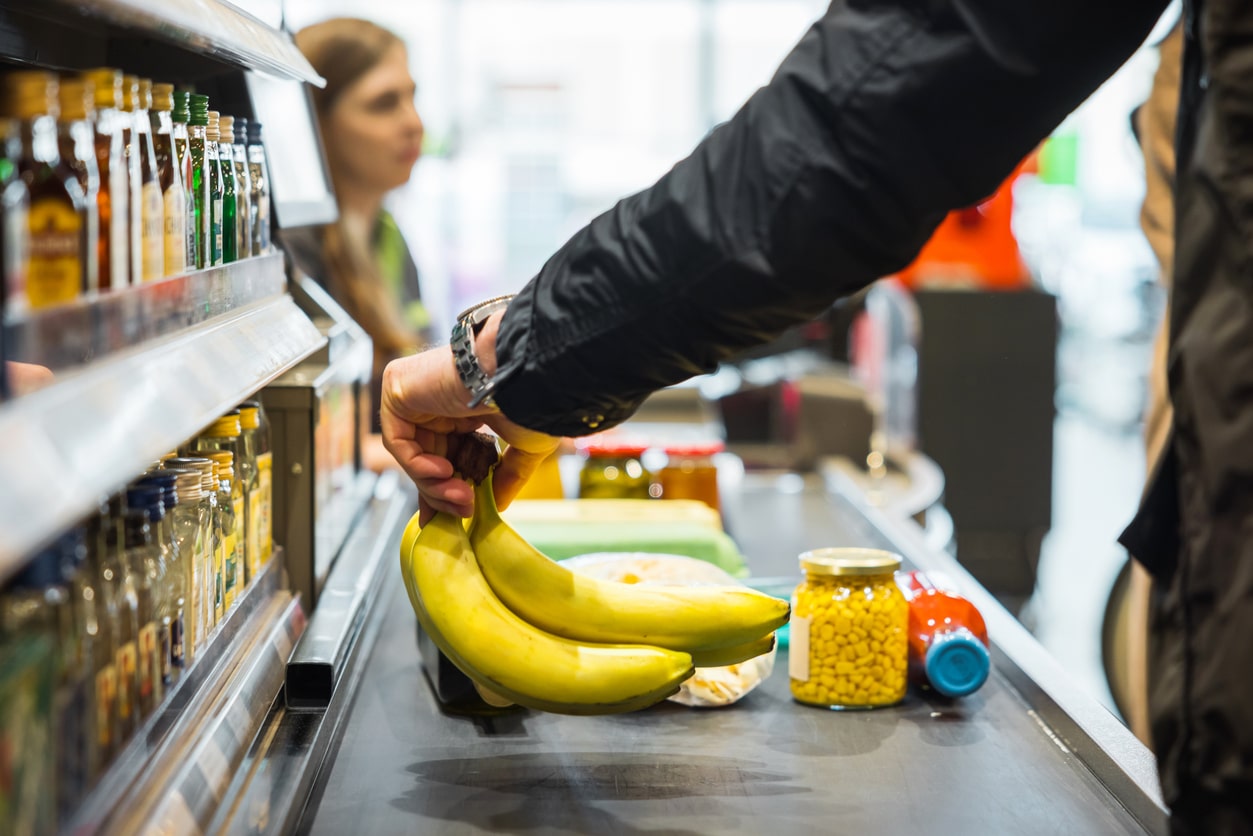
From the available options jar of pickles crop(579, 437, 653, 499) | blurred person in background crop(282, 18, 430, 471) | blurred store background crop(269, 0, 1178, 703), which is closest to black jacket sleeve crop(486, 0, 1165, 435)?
jar of pickles crop(579, 437, 653, 499)

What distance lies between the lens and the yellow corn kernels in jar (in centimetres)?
156

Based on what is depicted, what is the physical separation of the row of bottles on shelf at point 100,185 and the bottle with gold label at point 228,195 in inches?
1.6

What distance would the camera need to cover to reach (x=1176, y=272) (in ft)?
3.35

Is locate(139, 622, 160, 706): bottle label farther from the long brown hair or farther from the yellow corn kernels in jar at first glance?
the long brown hair

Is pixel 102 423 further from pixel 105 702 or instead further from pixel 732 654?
pixel 732 654

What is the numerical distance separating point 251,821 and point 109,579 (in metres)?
0.24

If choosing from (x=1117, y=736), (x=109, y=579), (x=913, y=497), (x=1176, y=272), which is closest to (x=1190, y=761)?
(x=1176, y=272)

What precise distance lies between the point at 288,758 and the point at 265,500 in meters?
0.44

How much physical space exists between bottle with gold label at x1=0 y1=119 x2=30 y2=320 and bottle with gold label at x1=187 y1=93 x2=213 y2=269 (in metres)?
0.48

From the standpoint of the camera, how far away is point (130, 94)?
3.61 ft

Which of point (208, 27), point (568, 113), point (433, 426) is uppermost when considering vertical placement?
point (568, 113)

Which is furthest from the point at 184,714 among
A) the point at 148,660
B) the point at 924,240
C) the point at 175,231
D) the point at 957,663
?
the point at 957,663

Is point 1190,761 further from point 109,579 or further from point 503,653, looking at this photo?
point 109,579

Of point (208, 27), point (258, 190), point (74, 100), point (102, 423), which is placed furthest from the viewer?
point (258, 190)
